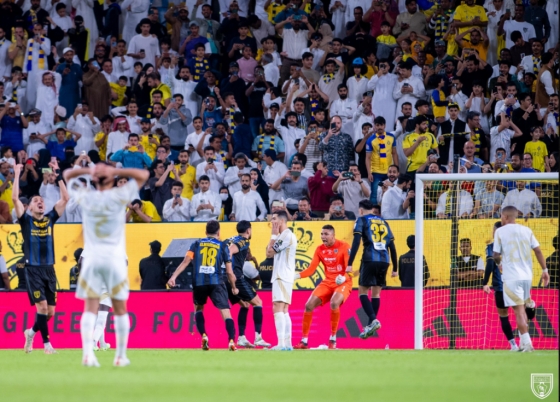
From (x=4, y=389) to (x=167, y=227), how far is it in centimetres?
1079

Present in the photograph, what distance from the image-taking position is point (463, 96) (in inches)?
898

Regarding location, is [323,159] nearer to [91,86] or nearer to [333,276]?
[333,276]

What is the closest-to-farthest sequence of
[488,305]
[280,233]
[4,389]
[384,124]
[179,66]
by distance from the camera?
1. [4,389]
2. [280,233]
3. [488,305]
4. [384,124]
5. [179,66]

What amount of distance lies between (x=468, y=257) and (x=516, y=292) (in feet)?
11.2

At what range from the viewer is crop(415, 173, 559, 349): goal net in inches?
693

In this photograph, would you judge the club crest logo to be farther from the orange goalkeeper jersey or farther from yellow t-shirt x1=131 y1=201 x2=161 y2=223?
yellow t-shirt x1=131 y1=201 x2=161 y2=223

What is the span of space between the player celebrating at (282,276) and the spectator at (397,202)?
4.02 m

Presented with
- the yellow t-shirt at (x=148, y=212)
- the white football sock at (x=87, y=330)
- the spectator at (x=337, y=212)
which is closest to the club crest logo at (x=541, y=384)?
the white football sock at (x=87, y=330)

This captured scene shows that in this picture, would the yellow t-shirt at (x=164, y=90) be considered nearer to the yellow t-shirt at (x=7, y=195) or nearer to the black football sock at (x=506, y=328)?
the yellow t-shirt at (x=7, y=195)

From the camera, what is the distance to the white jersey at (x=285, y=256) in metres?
16.8

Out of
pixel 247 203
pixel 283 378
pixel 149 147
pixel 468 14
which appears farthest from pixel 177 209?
pixel 283 378

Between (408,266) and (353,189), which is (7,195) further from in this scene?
(408,266)

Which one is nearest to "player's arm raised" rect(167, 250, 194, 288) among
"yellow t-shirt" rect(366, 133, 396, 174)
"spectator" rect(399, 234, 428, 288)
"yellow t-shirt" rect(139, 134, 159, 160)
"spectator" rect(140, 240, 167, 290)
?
"spectator" rect(140, 240, 167, 290)

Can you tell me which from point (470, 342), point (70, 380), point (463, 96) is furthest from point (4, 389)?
point (463, 96)
